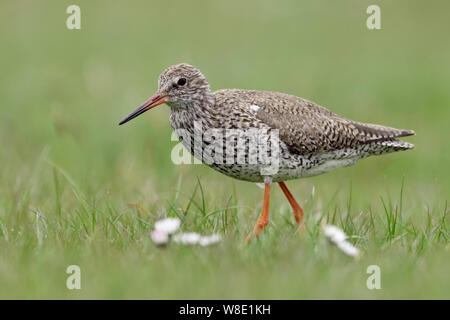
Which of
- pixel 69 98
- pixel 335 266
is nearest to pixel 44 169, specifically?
pixel 69 98

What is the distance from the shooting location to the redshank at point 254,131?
6629mm

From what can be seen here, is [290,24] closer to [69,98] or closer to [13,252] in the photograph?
[69,98]

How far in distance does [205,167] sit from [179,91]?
410 centimetres

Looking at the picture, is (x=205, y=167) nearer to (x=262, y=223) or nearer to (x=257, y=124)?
(x=257, y=124)

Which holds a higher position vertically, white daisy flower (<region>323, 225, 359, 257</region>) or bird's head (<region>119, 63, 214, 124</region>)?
bird's head (<region>119, 63, 214, 124</region>)

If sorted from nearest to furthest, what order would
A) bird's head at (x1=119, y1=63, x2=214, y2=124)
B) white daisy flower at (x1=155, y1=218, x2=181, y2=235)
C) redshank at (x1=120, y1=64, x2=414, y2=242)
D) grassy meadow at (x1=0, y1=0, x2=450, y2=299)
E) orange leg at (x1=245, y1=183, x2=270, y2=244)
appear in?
grassy meadow at (x1=0, y1=0, x2=450, y2=299), white daisy flower at (x1=155, y1=218, x2=181, y2=235), orange leg at (x1=245, y1=183, x2=270, y2=244), redshank at (x1=120, y1=64, x2=414, y2=242), bird's head at (x1=119, y1=63, x2=214, y2=124)

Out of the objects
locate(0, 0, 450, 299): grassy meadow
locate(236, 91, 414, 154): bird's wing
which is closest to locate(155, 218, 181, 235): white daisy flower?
locate(0, 0, 450, 299): grassy meadow

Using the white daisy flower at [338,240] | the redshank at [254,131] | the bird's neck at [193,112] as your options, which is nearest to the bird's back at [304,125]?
the redshank at [254,131]

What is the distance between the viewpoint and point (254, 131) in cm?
665

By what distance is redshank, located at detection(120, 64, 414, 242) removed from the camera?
6.63 metres

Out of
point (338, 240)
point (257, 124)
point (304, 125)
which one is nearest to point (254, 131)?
point (257, 124)

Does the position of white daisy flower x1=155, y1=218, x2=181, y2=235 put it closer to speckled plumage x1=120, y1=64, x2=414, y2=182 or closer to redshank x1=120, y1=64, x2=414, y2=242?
redshank x1=120, y1=64, x2=414, y2=242

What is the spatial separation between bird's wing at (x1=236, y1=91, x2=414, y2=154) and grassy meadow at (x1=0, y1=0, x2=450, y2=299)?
476 mm

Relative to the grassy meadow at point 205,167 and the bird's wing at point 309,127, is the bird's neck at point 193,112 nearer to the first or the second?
the bird's wing at point 309,127
